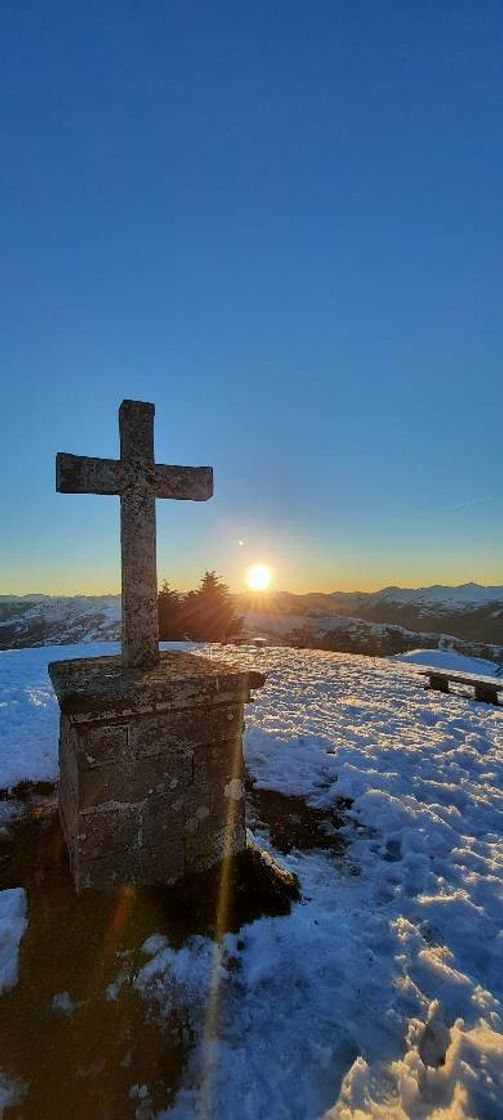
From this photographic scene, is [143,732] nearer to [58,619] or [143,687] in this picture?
[143,687]

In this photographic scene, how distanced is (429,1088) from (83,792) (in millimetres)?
2276

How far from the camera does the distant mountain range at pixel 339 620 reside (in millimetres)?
40781

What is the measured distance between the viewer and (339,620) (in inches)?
2194

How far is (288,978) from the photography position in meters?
2.96

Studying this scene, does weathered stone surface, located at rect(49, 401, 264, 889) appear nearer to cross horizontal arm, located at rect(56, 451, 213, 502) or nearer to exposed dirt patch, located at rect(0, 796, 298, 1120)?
cross horizontal arm, located at rect(56, 451, 213, 502)

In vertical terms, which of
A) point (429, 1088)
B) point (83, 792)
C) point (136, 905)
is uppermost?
point (83, 792)

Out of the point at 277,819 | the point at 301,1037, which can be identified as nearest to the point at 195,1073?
the point at 301,1037

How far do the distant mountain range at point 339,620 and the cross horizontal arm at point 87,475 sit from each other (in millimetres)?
29146

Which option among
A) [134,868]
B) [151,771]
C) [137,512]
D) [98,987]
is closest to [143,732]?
[151,771]

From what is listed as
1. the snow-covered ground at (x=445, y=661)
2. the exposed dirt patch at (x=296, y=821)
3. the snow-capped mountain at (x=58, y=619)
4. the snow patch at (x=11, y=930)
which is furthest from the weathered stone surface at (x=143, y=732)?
the snow-capped mountain at (x=58, y=619)

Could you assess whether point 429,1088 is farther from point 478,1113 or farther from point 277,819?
point 277,819

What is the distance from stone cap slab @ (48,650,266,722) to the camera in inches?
119

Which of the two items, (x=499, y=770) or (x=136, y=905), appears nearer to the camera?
(x=136, y=905)

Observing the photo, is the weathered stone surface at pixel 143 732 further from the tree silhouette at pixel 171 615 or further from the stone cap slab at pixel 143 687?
the tree silhouette at pixel 171 615
